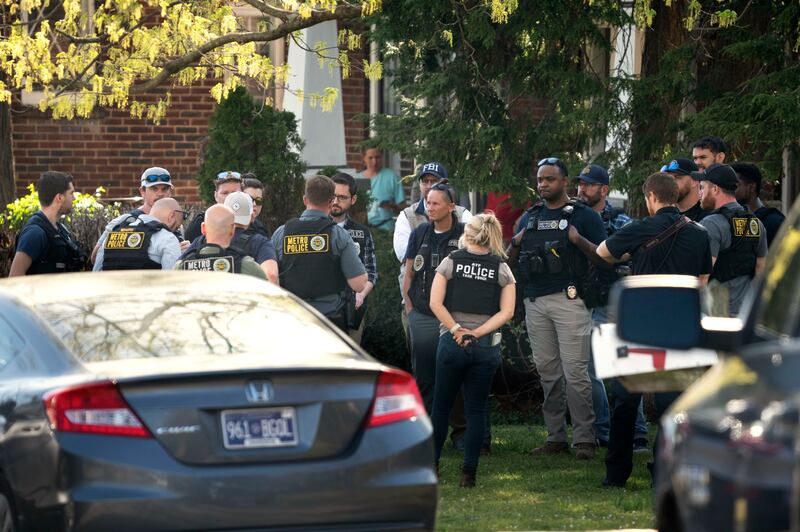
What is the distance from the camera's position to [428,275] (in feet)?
32.2

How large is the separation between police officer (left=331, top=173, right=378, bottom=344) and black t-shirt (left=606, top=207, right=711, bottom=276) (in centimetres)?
214

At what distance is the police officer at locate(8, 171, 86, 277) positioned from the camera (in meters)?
10.1

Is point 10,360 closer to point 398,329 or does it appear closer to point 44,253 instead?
point 44,253

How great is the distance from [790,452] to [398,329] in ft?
33.9

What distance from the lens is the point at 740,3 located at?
12711mm

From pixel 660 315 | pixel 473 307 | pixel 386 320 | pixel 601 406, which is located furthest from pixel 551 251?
pixel 660 315

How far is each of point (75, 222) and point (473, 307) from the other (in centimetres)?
635

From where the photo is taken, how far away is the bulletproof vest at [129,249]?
9664 millimetres

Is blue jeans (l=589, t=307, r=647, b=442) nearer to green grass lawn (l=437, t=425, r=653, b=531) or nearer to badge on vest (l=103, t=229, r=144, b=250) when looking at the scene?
green grass lawn (l=437, t=425, r=653, b=531)

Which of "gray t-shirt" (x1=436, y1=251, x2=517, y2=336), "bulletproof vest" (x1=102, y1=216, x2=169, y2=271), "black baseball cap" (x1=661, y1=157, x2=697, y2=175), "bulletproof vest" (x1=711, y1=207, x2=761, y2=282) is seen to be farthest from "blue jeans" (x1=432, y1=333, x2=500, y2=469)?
"bulletproof vest" (x1=102, y1=216, x2=169, y2=271)

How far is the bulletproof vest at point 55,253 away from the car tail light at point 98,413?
16.3ft

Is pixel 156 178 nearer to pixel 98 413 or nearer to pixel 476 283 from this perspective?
pixel 476 283

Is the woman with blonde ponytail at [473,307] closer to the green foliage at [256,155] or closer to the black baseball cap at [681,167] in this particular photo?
the black baseball cap at [681,167]

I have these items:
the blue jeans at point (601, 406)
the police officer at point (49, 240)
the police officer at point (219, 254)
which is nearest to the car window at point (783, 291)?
the police officer at point (219, 254)
